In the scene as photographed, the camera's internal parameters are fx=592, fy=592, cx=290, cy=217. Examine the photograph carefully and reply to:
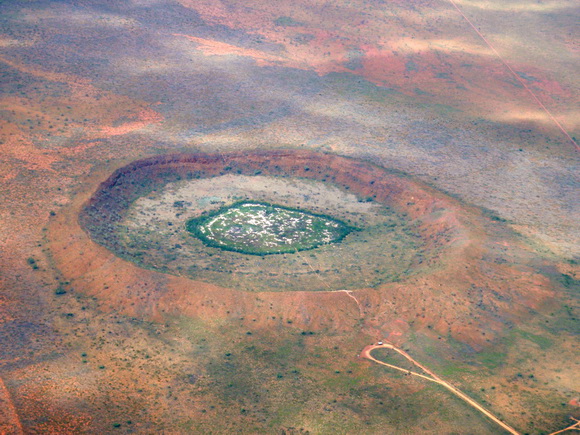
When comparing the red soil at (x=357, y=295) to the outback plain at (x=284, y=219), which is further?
the red soil at (x=357, y=295)

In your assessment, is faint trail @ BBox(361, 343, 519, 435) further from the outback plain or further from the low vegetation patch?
the low vegetation patch

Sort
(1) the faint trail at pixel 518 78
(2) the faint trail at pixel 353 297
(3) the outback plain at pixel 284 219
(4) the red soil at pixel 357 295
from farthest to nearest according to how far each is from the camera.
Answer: (1) the faint trail at pixel 518 78, (2) the faint trail at pixel 353 297, (4) the red soil at pixel 357 295, (3) the outback plain at pixel 284 219

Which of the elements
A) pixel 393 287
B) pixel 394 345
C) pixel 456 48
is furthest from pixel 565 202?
pixel 456 48

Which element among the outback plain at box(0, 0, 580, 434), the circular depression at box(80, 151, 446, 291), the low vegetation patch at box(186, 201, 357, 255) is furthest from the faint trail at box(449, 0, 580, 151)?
the low vegetation patch at box(186, 201, 357, 255)

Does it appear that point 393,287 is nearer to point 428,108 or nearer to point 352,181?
point 352,181

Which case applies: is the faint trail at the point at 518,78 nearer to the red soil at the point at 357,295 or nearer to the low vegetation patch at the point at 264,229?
the red soil at the point at 357,295

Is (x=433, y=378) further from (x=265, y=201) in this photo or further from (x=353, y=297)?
(x=265, y=201)

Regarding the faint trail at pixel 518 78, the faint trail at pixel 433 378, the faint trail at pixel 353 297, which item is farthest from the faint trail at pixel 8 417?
the faint trail at pixel 518 78
